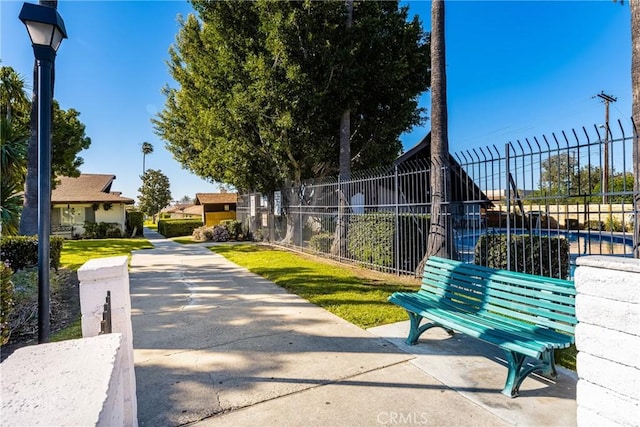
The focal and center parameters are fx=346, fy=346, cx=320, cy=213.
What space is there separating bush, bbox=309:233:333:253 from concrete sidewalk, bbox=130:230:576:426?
640cm

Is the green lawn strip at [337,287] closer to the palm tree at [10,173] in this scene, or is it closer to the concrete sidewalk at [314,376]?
the concrete sidewalk at [314,376]

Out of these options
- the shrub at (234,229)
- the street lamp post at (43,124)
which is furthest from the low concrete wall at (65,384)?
the shrub at (234,229)

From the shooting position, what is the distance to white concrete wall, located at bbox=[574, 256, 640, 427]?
2.08 metres

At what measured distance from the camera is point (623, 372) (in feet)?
7.01

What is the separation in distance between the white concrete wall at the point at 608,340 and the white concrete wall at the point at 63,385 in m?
2.79

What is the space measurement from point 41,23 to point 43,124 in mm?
1028

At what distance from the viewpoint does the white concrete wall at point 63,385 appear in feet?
3.98

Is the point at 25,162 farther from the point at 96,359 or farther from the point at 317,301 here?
the point at 96,359

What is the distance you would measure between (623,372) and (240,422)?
8.86 feet

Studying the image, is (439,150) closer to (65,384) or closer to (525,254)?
(525,254)

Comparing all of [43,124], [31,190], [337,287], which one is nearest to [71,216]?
[31,190]

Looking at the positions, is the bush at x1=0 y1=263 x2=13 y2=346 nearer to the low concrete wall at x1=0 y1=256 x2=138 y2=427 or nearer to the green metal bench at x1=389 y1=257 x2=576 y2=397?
the low concrete wall at x1=0 y1=256 x2=138 y2=427

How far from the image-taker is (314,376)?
11.6 ft

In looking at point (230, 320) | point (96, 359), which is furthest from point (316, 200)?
point (96, 359)
